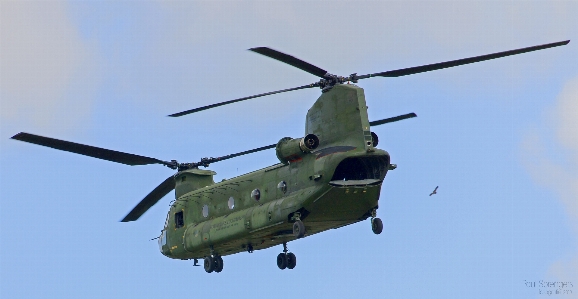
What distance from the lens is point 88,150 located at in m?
51.6

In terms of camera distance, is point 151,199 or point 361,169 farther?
point 151,199

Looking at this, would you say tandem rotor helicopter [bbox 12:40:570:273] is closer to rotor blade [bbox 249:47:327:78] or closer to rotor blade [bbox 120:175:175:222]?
rotor blade [bbox 249:47:327:78]

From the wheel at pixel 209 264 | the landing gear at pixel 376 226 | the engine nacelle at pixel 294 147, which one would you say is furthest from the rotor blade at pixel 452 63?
the wheel at pixel 209 264

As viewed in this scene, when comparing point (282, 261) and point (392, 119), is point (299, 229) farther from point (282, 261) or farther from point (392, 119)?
point (392, 119)

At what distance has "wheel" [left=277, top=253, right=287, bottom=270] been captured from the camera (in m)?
51.3

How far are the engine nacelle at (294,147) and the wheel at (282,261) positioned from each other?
533 centimetres

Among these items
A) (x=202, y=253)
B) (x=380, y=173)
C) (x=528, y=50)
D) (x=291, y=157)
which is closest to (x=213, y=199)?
(x=202, y=253)

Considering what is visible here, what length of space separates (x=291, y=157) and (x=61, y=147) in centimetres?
1028

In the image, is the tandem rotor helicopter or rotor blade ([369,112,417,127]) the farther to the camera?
rotor blade ([369,112,417,127])

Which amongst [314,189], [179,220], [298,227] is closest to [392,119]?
[314,189]

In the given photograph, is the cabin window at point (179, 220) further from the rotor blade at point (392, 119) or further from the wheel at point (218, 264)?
the rotor blade at point (392, 119)

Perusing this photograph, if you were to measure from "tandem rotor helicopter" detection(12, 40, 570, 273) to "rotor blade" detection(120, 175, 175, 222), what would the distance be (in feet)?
14.0

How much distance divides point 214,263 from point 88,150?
7364 mm

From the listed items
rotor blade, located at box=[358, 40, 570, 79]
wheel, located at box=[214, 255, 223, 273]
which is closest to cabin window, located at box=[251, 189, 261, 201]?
wheel, located at box=[214, 255, 223, 273]
